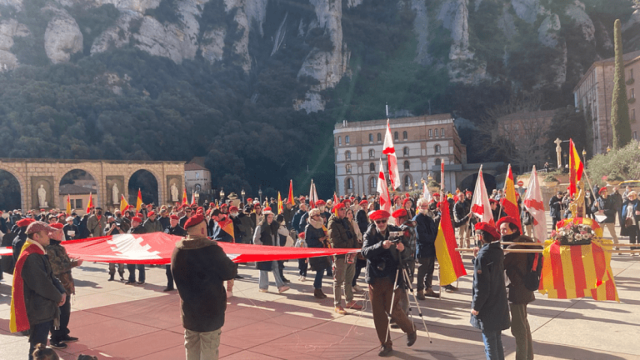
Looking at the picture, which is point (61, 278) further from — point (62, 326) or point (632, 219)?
point (632, 219)

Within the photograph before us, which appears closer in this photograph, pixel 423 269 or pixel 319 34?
pixel 423 269

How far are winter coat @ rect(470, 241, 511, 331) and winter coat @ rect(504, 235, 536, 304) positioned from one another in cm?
30

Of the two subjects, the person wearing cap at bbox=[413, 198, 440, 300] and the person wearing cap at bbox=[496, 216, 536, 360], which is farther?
the person wearing cap at bbox=[413, 198, 440, 300]

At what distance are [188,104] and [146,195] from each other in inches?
1038

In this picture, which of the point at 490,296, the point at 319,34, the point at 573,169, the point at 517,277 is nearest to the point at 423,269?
the point at 517,277

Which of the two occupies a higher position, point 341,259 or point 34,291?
point 34,291

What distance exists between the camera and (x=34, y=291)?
5.34m

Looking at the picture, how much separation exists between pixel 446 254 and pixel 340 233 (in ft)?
6.36

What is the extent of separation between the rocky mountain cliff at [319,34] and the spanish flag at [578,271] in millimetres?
91175

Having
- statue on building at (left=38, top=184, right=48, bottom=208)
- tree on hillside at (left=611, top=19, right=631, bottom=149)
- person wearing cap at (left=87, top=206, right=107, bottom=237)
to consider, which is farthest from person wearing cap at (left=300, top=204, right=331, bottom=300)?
tree on hillside at (left=611, top=19, right=631, bottom=149)

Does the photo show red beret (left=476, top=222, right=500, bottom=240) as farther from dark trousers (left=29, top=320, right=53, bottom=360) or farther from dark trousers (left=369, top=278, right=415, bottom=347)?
dark trousers (left=29, top=320, right=53, bottom=360)

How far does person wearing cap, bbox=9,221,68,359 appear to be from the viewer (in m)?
5.27

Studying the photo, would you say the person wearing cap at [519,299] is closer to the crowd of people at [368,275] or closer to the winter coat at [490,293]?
the crowd of people at [368,275]

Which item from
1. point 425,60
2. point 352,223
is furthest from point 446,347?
point 425,60
